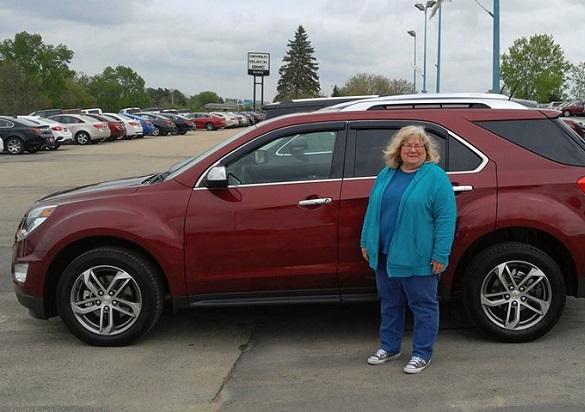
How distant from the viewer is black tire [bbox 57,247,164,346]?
4.57 metres

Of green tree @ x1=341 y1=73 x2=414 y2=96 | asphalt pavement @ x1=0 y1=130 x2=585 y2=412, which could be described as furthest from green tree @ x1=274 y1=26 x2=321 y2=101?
asphalt pavement @ x1=0 y1=130 x2=585 y2=412

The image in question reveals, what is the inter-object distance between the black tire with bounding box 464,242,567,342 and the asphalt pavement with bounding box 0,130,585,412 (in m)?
0.14

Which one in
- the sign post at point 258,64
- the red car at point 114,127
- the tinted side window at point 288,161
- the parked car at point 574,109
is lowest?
the tinted side window at point 288,161

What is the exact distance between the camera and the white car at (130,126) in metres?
37.1

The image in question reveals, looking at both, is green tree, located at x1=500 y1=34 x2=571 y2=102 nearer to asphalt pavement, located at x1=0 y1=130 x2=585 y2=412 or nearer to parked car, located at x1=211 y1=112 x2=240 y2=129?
parked car, located at x1=211 y1=112 x2=240 y2=129

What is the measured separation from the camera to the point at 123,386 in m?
4.05

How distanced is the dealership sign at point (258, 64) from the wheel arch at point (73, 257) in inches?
3053

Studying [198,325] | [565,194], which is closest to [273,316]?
[198,325]

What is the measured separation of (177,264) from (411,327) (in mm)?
1917

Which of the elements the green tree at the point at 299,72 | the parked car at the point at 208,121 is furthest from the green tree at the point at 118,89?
the parked car at the point at 208,121

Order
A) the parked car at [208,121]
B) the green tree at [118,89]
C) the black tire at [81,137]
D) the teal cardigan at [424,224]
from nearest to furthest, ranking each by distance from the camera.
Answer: the teal cardigan at [424,224] < the black tire at [81,137] < the parked car at [208,121] < the green tree at [118,89]

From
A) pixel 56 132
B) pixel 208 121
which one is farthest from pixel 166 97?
pixel 56 132

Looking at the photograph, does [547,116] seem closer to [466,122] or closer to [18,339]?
[466,122]

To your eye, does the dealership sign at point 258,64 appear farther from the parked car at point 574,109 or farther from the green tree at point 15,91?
the parked car at point 574,109
